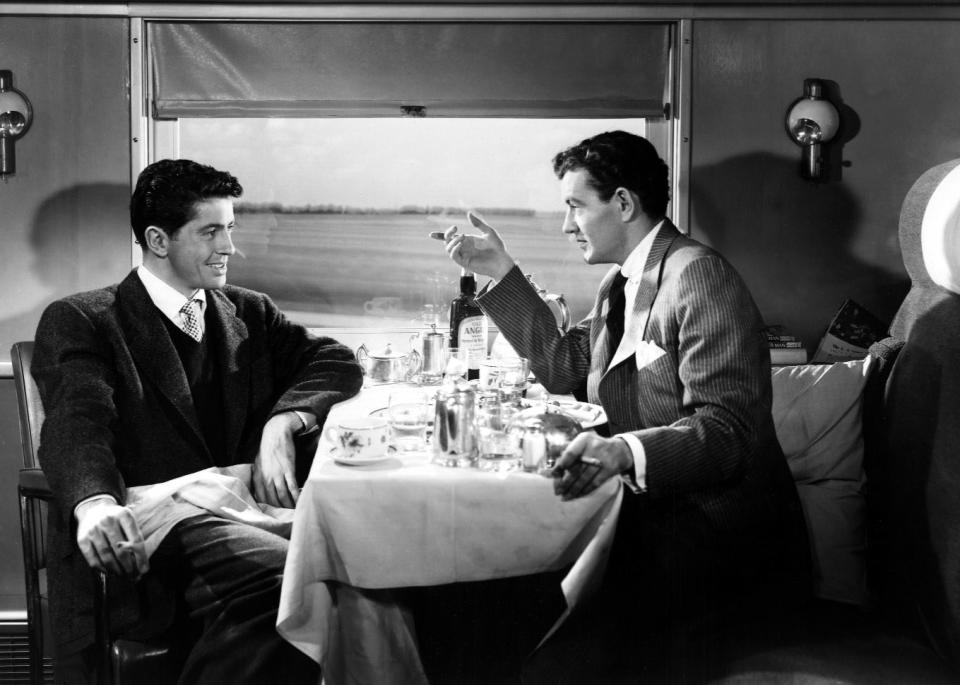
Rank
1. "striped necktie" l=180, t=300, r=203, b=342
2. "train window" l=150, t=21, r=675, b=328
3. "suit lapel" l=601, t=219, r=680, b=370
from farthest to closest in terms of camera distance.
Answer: "train window" l=150, t=21, r=675, b=328, "striped necktie" l=180, t=300, r=203, b=342, "suit lapel" l=601, t=219, r=680, b=370

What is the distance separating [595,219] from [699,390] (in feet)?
2.32

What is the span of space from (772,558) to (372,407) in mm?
1115

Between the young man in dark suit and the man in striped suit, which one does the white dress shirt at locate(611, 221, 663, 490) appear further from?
the young man in dark suit

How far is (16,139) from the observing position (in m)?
3.21

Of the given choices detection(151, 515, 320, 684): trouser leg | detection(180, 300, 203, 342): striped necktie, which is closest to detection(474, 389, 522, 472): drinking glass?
detection(151, 515, 320, 684): trouser leg

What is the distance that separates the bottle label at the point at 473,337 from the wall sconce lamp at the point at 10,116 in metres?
1.66

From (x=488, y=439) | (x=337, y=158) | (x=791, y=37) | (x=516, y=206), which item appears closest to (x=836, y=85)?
(x=791, y=37)

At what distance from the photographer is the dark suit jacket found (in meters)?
2.16

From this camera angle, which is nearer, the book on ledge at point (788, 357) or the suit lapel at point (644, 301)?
the suit lapel at point (644, 301)

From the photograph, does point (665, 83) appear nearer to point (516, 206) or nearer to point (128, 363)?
point (516, 206)

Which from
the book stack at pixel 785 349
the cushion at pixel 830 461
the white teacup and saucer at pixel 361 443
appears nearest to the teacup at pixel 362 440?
the white teacup and saucer at pixel 361 443

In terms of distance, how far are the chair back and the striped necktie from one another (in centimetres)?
43

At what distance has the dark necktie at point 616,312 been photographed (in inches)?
104

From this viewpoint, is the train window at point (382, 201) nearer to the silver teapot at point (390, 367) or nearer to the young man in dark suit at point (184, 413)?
the silver teapot at point (390, 367)
